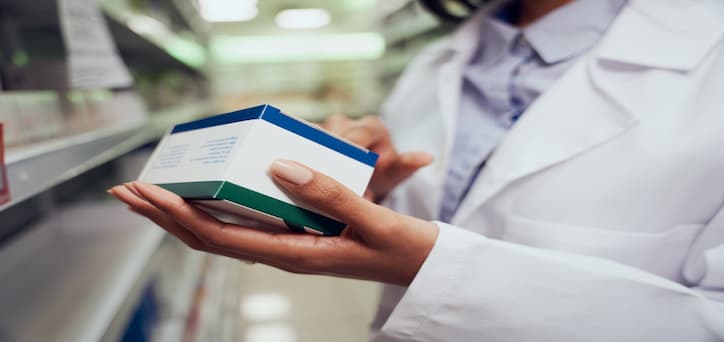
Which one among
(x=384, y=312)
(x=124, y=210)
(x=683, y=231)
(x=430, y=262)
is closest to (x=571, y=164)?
(x=683, y=231)

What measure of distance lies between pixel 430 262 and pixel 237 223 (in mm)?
272

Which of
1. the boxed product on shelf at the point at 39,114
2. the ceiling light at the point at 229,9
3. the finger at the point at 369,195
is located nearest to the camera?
the boxed product on shelf at the point at 39,114

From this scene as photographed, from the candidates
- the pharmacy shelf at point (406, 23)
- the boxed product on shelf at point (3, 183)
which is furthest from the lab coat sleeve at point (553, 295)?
the pharmacy shelf at point (406, 23)

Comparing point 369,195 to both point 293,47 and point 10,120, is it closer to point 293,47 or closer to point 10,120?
point 10,120

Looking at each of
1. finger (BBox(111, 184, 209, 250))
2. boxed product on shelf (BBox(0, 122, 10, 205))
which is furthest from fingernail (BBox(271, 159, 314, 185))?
boxed product on shelf (BBox(0, 122, 10, 205))

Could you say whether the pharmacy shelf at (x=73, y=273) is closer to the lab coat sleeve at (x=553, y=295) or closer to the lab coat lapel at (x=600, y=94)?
the lab coat sleeve at (x=553, y=295)

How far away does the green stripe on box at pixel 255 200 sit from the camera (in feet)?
1.48

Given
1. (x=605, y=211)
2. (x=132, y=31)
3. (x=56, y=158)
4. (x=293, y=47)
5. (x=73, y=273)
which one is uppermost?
(x=132, y=31)

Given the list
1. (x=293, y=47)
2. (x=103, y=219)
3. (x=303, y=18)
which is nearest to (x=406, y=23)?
(x=103, y=219)

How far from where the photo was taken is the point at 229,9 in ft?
15.5

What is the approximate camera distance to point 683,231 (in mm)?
654

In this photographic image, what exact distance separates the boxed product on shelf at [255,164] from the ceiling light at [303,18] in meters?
5.47

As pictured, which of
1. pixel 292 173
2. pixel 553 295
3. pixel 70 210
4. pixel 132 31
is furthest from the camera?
pixel 70 210

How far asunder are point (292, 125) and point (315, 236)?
0.15m
